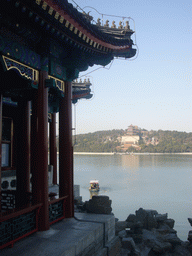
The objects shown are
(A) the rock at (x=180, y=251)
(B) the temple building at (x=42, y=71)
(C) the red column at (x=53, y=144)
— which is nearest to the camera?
(B) the temple building at (x=42, y=71)

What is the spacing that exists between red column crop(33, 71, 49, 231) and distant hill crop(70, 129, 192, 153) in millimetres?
140783

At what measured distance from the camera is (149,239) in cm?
902

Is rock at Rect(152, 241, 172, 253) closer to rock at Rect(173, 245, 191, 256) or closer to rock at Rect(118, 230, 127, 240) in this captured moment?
rock at Rect(173, 245, 191, 256)

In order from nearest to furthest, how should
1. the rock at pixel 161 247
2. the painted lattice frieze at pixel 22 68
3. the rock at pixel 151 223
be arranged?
1. the painted lattice frieze at pixel 22 68
2. the rock at pixel 161 247
3. the rock at pixel 151 223

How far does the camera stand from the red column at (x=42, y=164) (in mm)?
5671

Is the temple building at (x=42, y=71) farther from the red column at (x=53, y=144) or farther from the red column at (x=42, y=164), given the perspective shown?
the red column at (x=53, y=144)

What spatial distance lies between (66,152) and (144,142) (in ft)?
558

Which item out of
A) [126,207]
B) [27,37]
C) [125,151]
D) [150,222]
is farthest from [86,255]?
[125,151]

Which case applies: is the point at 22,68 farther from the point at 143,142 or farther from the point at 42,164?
the point at 143,142

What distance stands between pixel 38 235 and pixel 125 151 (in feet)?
512

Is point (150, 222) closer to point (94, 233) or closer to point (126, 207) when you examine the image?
point (94, 233)

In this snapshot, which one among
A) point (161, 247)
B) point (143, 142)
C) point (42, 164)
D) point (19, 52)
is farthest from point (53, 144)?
point (143, 142)

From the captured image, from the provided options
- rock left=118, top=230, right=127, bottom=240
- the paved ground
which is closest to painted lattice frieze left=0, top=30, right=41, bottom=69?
the paved ground

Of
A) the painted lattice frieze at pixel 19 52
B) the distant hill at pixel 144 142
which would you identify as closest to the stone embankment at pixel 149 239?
the painted lattice frieze at pixel 19 52
